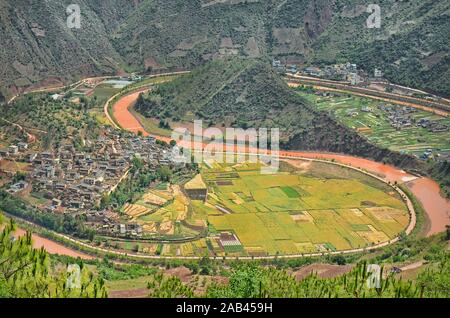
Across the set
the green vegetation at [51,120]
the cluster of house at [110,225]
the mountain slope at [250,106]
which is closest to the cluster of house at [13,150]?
the green vegetation at [51,120]

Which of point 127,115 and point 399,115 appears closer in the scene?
point 399,115

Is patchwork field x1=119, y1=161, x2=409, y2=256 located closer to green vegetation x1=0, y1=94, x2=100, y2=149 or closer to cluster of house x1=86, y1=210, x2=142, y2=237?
cluster of house x1=86, y1=210, x2=142, y2=237

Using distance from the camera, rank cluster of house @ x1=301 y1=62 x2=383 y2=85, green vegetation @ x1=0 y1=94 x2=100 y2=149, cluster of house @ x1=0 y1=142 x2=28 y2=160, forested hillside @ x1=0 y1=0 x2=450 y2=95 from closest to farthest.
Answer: cluster of house @ x1=0 y1=142 x2=28 y2=160
green vegetation @ x1=0 y1=94 x2=100 y2=149
forested hillside @ x1=0 y1=0 x2=450 y2=95
cluster of house @ x1=301 y1=62 x2=383 y2=85

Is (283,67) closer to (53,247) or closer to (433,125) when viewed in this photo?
(433,125)

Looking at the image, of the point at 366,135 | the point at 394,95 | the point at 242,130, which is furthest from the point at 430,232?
the point at 394,95

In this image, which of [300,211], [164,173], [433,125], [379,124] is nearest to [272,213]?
[300,211]

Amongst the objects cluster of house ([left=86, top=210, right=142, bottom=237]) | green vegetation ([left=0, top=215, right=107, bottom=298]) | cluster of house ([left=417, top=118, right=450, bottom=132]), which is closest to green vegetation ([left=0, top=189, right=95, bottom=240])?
cluster of house ([left=86, top=210, right=142, bottom=237])
